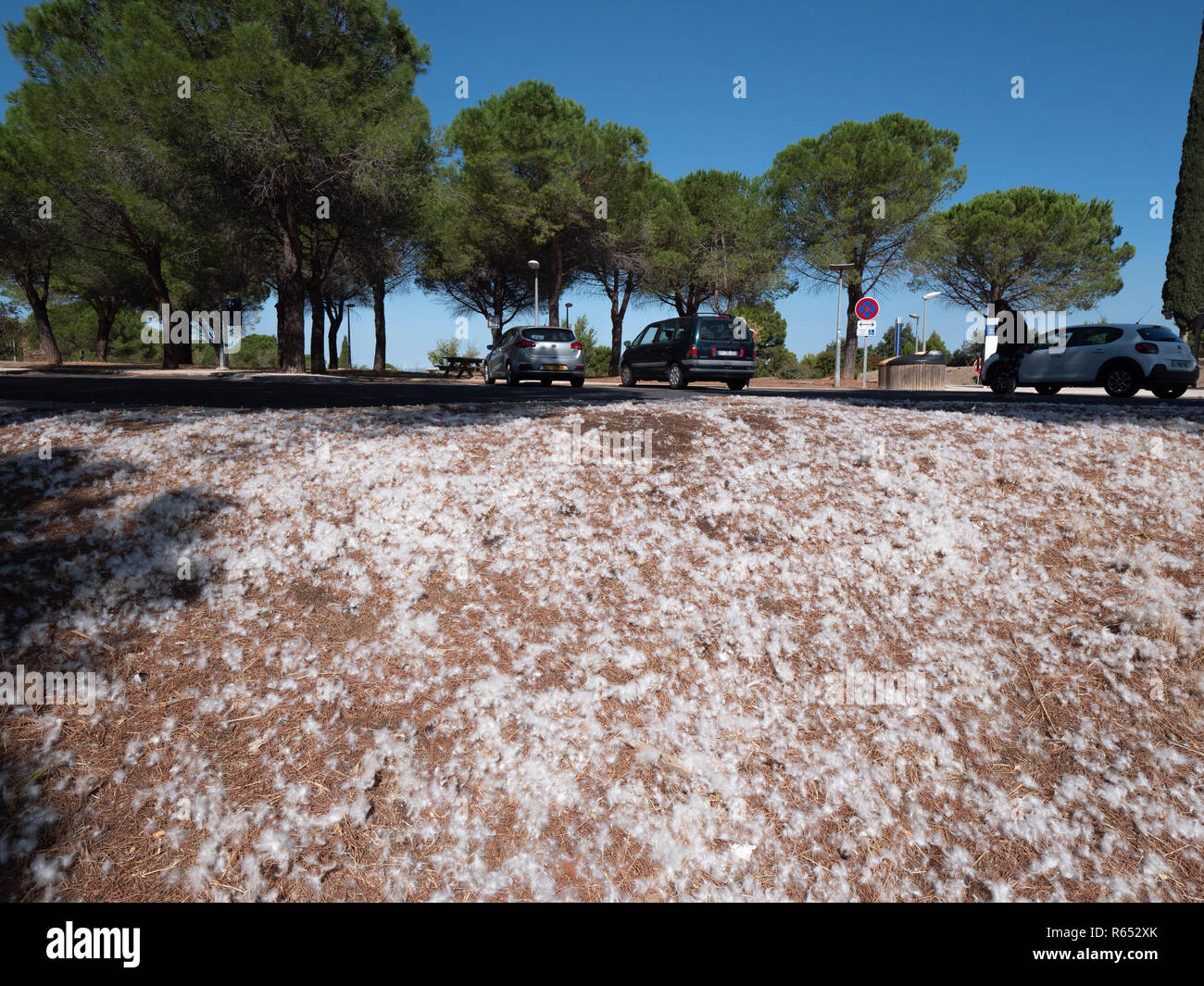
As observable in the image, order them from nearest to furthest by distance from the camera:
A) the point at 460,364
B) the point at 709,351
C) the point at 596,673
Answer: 1. the point at 596,673
2. the point at 709,351
3. the point at 460,364

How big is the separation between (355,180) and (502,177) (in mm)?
11123

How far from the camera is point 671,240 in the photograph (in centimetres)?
3706

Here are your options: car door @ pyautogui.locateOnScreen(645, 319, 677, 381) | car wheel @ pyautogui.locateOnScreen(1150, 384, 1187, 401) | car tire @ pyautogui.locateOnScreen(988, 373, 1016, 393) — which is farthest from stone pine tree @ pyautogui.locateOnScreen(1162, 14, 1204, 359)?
car door @ pyautogui.locateOnScreen(645, 319, 677, 381)

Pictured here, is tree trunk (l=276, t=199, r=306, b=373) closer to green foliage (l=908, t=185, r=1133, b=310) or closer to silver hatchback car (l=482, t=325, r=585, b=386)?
silver hatchback car (l=482, t=325, r=585, b=386)

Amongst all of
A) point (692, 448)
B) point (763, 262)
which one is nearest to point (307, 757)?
point (692, 448)

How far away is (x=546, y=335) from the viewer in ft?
55.4

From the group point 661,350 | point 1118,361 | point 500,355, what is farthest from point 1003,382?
point 500,355

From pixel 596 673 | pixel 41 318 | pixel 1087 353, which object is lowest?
pixel 596 673

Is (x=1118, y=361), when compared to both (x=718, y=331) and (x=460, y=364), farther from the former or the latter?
(x=460, y=364)

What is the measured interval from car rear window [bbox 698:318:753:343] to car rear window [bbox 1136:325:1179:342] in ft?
Answer: 24.6

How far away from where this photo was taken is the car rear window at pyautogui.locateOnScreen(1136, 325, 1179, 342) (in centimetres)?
1220

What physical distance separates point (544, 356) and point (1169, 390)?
41.9 ft

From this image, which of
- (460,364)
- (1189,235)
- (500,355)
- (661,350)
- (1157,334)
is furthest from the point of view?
(1189,235)

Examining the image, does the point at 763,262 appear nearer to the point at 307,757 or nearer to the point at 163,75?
the point at 163,75
